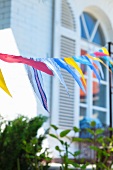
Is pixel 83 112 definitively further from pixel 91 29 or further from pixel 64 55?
pixel 91 29

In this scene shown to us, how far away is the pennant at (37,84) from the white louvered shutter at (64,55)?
3.56m

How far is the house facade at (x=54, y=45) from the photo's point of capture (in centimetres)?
486

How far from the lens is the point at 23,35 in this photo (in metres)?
5.18

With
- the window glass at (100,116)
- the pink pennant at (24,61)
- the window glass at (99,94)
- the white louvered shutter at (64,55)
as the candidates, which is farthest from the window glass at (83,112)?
the pink pennant at (24,61)

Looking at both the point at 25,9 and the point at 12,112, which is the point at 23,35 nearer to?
the point at 25,9

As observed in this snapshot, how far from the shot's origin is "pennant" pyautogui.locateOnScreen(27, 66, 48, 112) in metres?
1.77

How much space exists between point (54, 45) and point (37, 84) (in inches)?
149

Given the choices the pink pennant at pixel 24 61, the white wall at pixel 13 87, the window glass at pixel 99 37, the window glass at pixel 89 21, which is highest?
the window glass at pixel 89 21

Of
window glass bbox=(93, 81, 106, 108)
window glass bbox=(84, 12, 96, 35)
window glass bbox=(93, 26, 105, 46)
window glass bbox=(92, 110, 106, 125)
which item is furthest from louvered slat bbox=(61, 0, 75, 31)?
window glass bbox=(92, 110, 106, 125)

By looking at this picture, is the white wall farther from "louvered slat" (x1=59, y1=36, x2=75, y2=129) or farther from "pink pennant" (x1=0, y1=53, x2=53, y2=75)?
"pink pennant" (x1=0, y1=53, x2=53, y2=75)

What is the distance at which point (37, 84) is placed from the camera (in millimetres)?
1831

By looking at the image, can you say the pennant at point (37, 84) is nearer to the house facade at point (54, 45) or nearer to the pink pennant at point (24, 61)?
the pink pennant at point (24, 61)

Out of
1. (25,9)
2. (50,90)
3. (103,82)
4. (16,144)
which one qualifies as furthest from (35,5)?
(16,144)

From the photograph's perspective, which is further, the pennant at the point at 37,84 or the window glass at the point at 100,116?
the window glass at the point at 100,116
